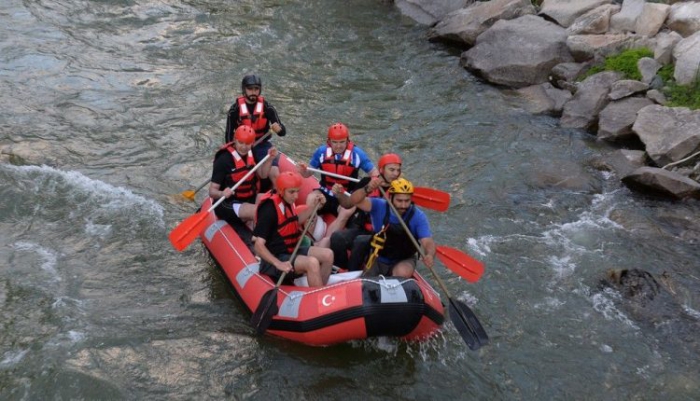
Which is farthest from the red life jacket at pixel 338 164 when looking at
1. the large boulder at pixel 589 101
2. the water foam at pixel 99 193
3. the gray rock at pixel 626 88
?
the gray rock at pixel 626 88

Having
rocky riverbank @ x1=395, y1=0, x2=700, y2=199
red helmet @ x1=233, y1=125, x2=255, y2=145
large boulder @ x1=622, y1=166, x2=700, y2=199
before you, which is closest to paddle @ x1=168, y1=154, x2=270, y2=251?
red helmet @ x1=233, y1=125, x2=255, y2=145

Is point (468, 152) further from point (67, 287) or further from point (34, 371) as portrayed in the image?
point (34, 371)

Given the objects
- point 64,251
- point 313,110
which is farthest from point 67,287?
point 313,110

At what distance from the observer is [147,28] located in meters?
13.5

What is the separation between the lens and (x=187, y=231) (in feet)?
20.9

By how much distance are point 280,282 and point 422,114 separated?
566 centimetres

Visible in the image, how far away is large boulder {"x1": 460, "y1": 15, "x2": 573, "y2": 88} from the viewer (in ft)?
37.4

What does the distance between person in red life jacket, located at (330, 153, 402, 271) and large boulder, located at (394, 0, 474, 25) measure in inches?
349

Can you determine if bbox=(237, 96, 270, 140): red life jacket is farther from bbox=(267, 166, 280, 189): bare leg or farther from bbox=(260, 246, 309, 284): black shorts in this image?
bbox=(260, 246, 309, 284): black shorts

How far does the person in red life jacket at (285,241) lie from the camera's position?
5.68 m

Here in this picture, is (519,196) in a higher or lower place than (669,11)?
lower

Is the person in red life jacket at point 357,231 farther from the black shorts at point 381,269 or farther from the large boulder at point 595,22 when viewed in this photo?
the large boulder at point 595,22

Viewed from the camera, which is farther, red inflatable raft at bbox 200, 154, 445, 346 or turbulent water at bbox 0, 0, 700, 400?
turbulent water at bbox 0, 0, 700, 400

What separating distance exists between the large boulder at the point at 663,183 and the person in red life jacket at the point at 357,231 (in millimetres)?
3830
